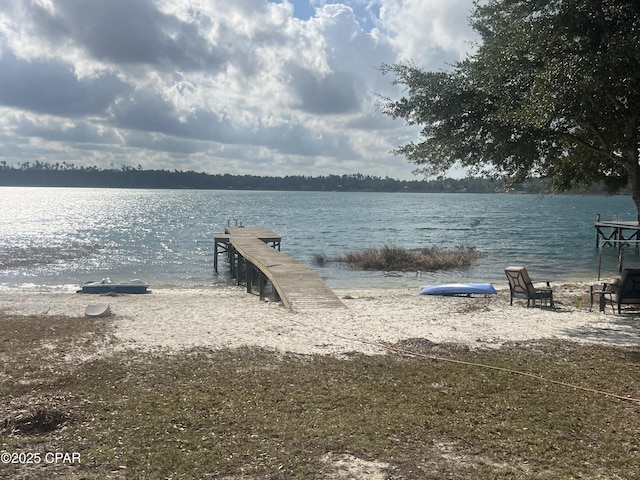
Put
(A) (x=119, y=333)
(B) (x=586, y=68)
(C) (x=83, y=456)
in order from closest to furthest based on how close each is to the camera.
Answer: (C) (x=83, y=456)
(B) (x=586, y=68)
(A) (x=119, y=333)

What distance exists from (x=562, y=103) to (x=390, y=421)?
6460 mm

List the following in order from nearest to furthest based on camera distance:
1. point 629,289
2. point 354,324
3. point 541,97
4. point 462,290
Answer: point 541,97
point 354,324
point 629,289
point 462,290

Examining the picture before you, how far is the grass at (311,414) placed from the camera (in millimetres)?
4719

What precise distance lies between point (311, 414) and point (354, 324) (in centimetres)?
506

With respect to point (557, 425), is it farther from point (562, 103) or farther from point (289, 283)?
point (289, 283)

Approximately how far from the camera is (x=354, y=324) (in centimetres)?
1082

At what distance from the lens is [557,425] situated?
5.58m

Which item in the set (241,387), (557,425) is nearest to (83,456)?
(241,387)

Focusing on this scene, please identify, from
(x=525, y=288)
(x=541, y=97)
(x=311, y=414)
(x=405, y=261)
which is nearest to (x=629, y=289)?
(x=525, y=288)

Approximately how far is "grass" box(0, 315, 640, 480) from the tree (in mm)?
4310

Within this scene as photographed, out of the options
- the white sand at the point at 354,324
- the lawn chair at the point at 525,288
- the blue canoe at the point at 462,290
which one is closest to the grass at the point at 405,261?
the blue canoe at the point at 462,290

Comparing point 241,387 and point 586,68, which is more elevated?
point 586,68

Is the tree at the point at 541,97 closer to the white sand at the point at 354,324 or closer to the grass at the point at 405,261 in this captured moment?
the white sand at the point at 354,324

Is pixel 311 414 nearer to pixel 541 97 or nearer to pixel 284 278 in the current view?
pixel 541 97
